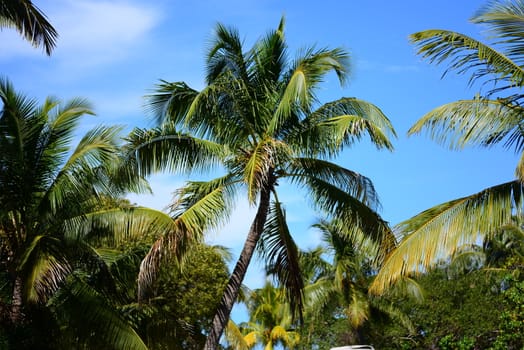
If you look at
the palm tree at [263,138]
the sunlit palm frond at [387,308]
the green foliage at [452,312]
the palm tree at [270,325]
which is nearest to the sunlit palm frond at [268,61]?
the palm tree at [263,138]

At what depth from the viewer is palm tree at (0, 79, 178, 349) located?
575 inches

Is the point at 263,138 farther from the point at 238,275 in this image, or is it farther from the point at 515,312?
the point at 515,312

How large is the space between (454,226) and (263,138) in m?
5.10

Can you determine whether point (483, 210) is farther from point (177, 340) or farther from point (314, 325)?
point (314, 325)

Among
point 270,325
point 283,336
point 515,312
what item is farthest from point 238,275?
point 270,325

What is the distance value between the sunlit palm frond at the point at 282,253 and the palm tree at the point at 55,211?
2212 millimetres

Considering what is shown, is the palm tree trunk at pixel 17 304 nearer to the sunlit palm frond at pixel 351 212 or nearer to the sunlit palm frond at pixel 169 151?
the sunlit palm frond at pixel 169 151

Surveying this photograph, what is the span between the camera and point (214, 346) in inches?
595

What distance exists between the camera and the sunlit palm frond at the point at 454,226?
439 inches

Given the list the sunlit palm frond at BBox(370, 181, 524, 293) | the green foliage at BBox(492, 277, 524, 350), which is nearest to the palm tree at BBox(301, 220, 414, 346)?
the green foliage at BBox(492, 277, 524, 350)

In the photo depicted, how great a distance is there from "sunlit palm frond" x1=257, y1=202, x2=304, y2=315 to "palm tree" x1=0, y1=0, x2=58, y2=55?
5.93m

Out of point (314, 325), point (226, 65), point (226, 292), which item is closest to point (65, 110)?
point (226, 65)

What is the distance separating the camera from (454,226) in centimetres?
1128

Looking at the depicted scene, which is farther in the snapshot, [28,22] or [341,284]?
[341,284]
